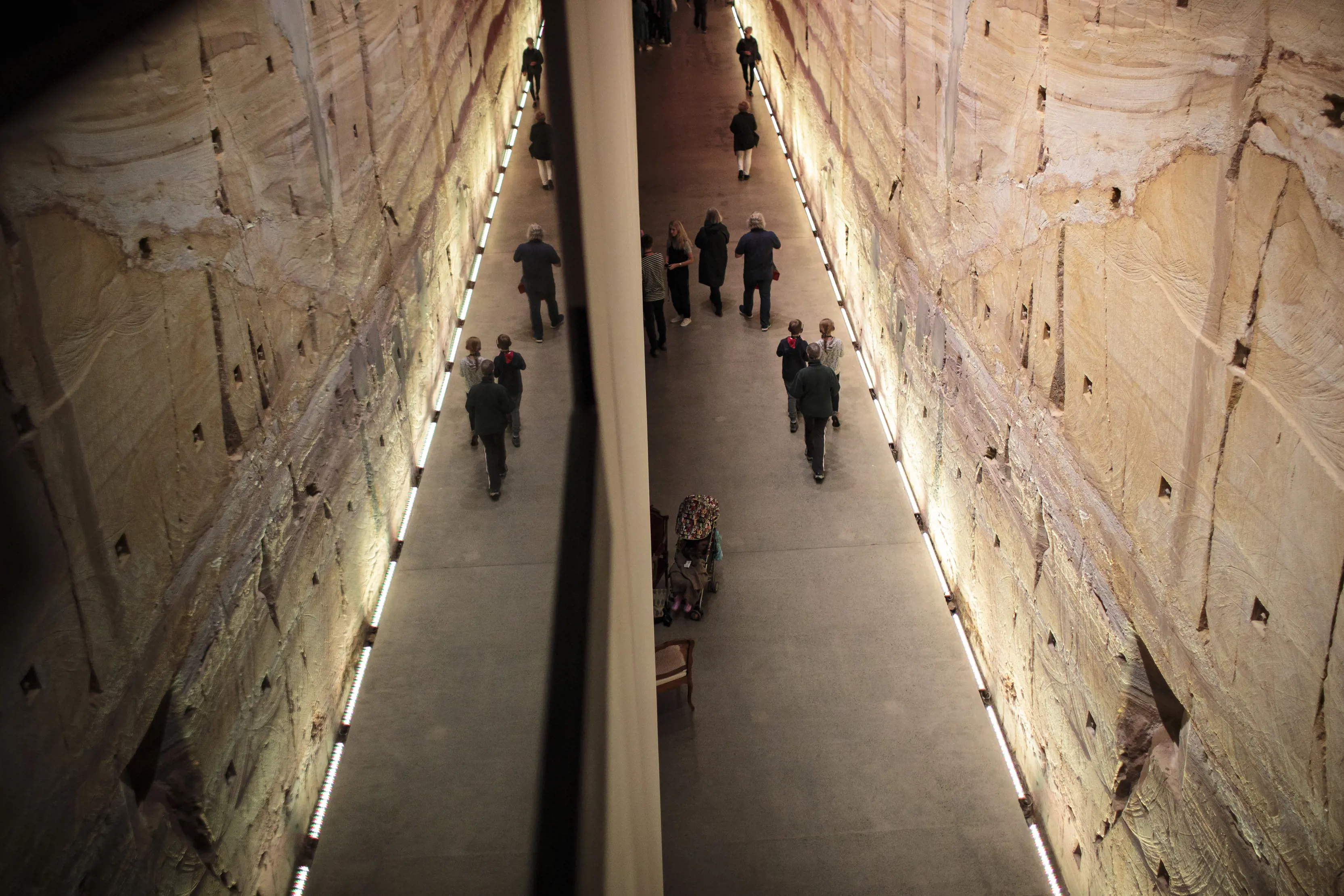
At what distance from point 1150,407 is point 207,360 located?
285 cm

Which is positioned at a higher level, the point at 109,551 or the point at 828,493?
the point at 109,551

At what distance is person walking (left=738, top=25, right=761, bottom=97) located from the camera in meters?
13.6

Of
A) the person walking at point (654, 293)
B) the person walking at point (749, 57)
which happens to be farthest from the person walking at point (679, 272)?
the person walking at point (749, 57)

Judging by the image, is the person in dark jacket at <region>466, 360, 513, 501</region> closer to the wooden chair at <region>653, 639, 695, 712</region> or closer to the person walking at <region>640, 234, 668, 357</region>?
the wooden chair at <region>653, 639, 695, 712</region>

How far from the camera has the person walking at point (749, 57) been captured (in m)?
13.6

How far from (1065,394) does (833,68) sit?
5575 millimetres

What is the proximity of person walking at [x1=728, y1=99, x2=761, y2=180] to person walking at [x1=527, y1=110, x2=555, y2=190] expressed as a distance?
11.0 metres

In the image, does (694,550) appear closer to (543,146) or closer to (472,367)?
(472,367)

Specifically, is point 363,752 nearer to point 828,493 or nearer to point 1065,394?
Result: point 1065,394

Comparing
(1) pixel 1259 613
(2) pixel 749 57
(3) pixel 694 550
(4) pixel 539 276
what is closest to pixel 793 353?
(3) pixel 694 550

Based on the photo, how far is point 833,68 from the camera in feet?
29.8

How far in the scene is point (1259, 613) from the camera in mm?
2975

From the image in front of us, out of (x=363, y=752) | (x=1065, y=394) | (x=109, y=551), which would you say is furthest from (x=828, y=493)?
(x=363, y=752)

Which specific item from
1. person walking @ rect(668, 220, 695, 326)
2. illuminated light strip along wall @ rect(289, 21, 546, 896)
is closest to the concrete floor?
illuminated light strip along wall @ rect(289, 21, 546, 896)
